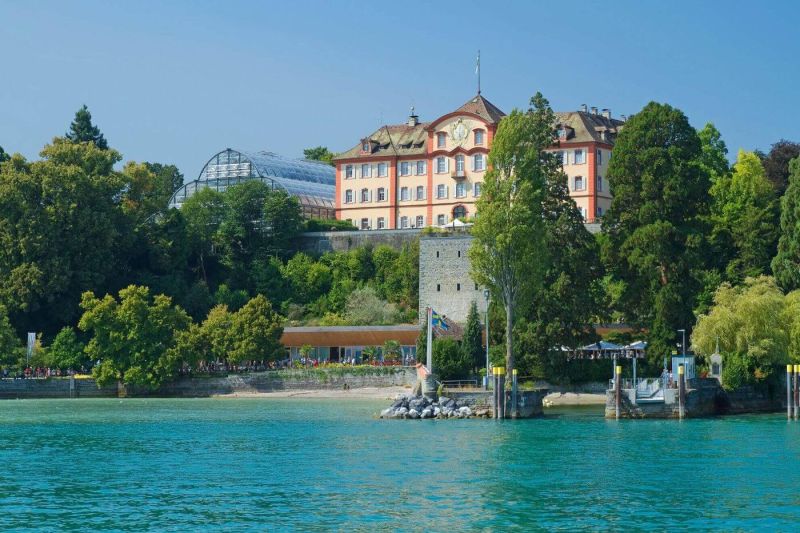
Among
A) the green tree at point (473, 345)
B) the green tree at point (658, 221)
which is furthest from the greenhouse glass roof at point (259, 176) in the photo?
the green tree at point (658, 221)

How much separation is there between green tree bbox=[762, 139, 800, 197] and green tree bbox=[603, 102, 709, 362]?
17.5 metres

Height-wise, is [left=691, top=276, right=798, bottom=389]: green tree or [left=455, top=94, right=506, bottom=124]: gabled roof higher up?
[left=455, top=94, right=506, bottom=124]: gabled roof

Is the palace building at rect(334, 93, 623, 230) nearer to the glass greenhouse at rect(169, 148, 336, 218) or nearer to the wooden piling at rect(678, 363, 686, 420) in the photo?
the glass greenhouse at rect(169, 148, 336, 218)

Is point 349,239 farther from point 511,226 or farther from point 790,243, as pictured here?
point 790,243

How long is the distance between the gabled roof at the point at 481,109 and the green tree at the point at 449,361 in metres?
27.6

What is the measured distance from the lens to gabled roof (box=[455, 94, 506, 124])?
9450 centimetres

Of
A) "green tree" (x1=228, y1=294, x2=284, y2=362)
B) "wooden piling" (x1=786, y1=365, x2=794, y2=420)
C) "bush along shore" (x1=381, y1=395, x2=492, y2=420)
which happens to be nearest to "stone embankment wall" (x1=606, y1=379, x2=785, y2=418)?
"wooden piling" (x1=786, y1=365, x2=794, y2=420)

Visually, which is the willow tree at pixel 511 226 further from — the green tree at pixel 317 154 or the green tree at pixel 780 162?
the green tree at pixel 317 154

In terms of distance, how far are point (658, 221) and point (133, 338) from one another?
30380 mm

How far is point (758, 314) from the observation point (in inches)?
2286

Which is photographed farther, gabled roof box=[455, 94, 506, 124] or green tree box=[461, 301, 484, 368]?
gabled roof box=[455, 94, 506, 124]

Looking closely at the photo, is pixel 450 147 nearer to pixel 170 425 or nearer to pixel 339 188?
pixel 339 188

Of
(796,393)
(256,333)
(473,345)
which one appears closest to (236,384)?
(256,333)

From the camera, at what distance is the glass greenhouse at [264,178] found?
105 meters
